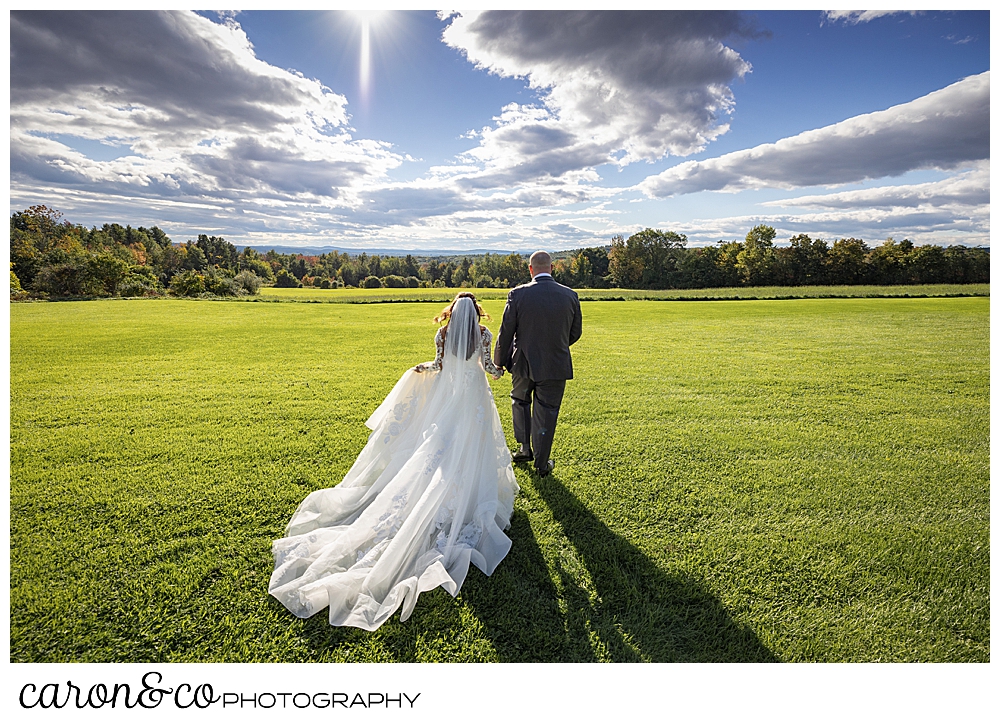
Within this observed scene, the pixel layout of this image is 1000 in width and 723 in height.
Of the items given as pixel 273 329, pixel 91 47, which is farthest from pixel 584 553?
pixel 273 329

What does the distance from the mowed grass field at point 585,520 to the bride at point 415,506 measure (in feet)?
0.53

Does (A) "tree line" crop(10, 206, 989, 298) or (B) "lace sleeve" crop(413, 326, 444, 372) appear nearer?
(B) "lace sleeve" crop(413, 326, 444, 372)

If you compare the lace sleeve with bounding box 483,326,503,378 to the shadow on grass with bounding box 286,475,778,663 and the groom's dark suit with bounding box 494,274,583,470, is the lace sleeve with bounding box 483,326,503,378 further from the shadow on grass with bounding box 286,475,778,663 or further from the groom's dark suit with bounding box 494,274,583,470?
the shadow on grass with bounding box 286,475,778,663

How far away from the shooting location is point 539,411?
5734 mm

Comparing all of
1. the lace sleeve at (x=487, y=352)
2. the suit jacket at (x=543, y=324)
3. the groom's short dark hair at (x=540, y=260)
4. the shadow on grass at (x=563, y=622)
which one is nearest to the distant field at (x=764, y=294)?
the groom's short dark hair at (x=540, y=260)

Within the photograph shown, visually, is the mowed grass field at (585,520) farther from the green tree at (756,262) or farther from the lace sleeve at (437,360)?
the green tree at (756,262)

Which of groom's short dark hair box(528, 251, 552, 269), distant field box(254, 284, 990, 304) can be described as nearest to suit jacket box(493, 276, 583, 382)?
groom's short dark hair box(528, 251, 552, 269)

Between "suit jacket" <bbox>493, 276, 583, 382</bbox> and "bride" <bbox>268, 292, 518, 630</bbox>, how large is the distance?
22.3 inches

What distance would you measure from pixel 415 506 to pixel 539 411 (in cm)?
218

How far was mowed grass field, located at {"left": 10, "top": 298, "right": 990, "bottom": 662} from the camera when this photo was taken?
10.7ft

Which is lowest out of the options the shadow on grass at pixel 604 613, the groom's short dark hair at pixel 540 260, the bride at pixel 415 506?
→ the shadow on grass at pixel 604 613

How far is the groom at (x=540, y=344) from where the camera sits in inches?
218

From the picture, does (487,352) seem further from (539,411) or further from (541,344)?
(539,411)

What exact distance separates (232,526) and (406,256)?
66.0 meters
